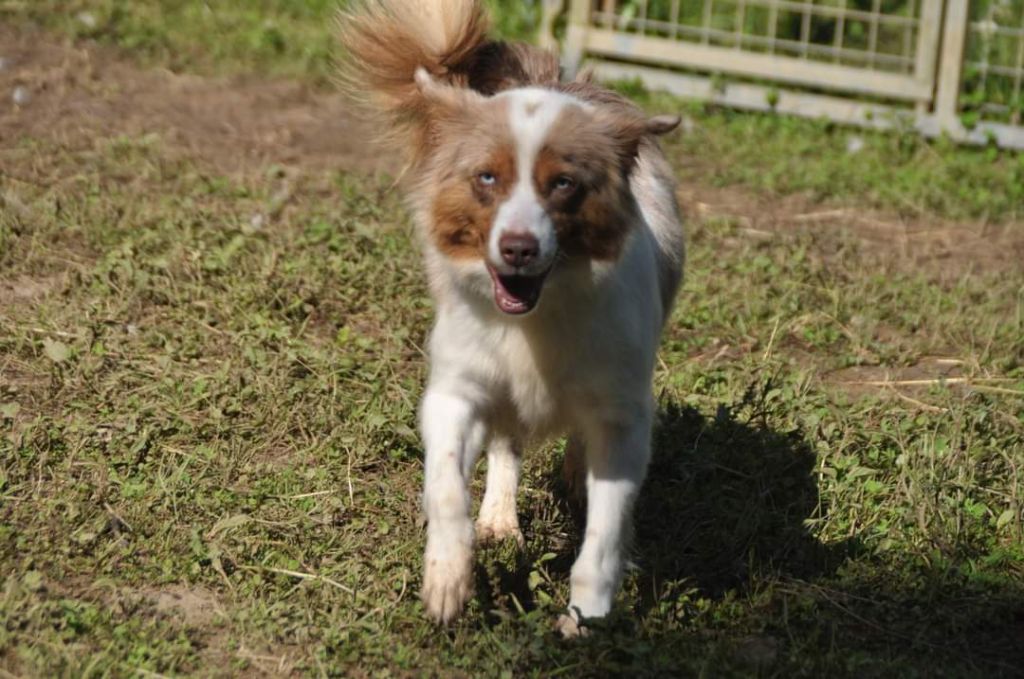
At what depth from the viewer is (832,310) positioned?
254 inches

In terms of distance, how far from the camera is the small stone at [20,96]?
7711mm

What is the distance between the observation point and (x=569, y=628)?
4.06 meters

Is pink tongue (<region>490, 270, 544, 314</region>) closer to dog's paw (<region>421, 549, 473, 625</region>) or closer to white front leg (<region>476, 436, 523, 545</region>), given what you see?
dog's paw (<region>421, 549, 473, 625</region>)

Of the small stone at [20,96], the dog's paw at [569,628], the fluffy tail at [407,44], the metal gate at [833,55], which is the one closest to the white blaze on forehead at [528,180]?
the fluffy tail at [407,44]

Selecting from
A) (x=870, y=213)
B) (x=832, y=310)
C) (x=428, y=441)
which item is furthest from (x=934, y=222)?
(x=428, y=441)

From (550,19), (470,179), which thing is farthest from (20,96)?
(470,179)

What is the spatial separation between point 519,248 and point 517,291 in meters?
0.20

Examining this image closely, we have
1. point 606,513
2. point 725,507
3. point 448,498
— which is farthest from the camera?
point 725,507

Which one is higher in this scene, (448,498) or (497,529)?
(448,498)

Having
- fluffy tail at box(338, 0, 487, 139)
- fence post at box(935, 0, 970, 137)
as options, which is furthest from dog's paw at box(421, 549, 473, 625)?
fence post at box(935, 0, 970, 137)

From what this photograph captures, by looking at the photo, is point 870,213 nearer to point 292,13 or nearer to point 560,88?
point 560,88

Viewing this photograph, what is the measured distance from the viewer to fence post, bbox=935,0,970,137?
28.9 ft

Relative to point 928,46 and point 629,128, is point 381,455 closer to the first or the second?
point 629,128

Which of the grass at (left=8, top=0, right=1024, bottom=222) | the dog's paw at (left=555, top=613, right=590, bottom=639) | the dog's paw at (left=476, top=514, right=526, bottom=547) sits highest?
the grass at (left=8, top=0, right=1024, bottom=222)
